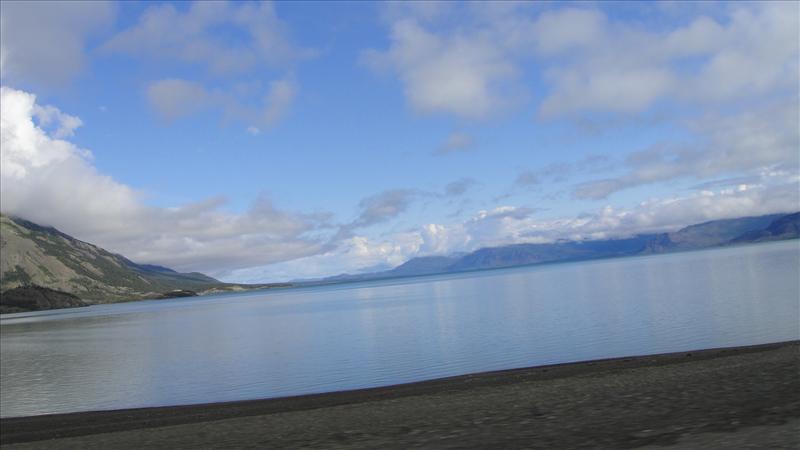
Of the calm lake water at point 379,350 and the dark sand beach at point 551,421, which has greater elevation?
the dark sand beach at point 551,421

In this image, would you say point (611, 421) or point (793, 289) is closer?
point (611, 421)

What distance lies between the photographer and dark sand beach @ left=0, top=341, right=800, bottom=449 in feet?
44.0

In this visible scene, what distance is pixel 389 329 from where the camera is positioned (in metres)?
82.6

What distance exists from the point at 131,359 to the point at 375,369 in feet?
125

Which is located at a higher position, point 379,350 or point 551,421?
point 551,421

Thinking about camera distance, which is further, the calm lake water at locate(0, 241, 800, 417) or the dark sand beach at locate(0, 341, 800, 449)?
the calm lake water at locate(0, 241, 800, 417)

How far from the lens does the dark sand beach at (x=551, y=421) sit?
13.4m

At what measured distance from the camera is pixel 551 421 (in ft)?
54.1

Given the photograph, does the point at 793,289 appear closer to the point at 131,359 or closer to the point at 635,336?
the point at 635,336

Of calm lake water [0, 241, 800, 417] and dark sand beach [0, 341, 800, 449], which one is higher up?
dark sand beach [0, 341, 800, 449]

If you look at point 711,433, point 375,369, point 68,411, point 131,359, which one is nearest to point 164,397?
point 68,411

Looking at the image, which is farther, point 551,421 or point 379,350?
point 379,350

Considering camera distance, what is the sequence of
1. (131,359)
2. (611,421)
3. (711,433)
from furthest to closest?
(131,359) → (611,421) → (711,433)

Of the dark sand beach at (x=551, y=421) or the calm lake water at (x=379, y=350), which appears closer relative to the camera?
the dark sand beach at (x=551, y=421)
